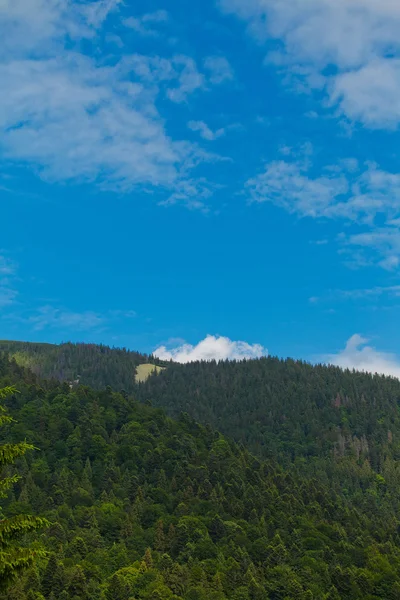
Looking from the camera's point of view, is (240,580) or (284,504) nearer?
(240,580)

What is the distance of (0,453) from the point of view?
33.4m

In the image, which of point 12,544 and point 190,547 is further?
point 190,547

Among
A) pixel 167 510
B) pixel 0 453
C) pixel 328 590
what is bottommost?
pixel 328 590

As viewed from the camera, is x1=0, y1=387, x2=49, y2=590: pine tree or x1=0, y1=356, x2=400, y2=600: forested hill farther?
x1=0, y1=356, x2=400, y2=600: forested hill

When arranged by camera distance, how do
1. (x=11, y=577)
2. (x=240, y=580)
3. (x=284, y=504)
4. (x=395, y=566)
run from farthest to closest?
1. (x=284, y=504)
2. (x=395, y=566)
3. (x=240, y=580)
4. (x=11, y=577)

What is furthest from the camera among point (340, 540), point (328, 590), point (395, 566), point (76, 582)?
point (340, 540)

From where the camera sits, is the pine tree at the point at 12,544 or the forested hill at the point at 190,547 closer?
the pine tree at the point at 12,544

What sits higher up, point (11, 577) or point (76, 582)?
point (11, 577)

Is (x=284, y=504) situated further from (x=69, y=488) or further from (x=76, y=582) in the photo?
(x=76, y=582)

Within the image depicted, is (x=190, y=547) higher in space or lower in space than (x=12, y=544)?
lower

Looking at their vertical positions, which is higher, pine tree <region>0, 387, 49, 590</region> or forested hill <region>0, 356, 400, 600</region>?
pine tree <region>0, 387, 49, 590</region>

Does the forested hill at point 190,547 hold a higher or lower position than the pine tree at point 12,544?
lower

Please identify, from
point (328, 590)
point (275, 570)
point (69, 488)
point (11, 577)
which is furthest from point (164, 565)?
point (11, 577)

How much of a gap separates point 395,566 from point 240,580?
162 ft
